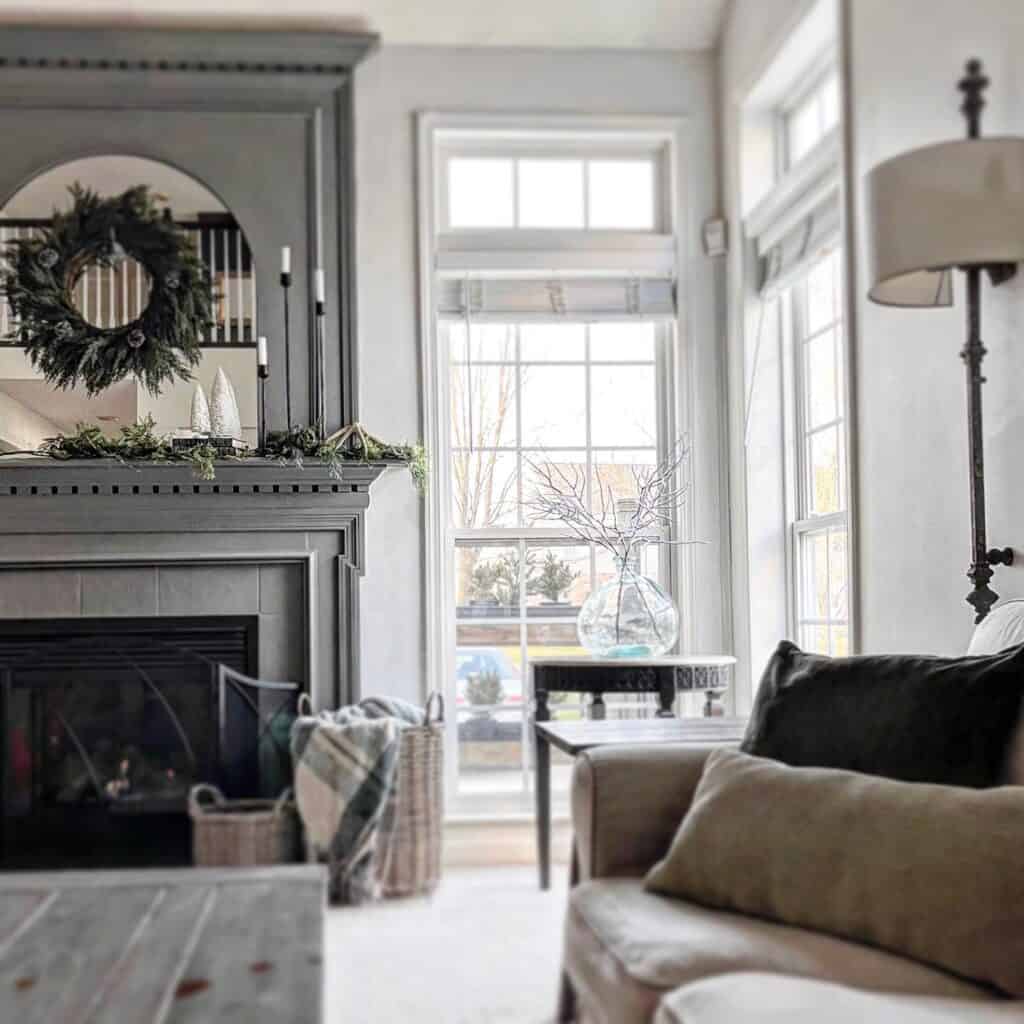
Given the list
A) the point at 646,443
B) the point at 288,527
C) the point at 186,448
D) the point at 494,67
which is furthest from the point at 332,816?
the point at 494,67

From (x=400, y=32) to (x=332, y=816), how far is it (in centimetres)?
256

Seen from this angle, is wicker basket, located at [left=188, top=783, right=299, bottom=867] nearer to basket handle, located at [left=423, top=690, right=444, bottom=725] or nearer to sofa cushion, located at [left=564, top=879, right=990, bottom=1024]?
basket handle, located at [left=423, top=690, right=444, bottom=725]

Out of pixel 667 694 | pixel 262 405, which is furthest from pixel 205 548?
pixel 667 694

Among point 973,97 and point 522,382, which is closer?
point 973,97

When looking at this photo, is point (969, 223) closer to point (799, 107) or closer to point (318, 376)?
point (799, 107)

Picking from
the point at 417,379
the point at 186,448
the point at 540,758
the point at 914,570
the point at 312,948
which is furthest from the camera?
the point at 417,379

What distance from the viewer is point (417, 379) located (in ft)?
14.7

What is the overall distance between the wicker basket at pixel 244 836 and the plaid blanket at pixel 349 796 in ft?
0.52

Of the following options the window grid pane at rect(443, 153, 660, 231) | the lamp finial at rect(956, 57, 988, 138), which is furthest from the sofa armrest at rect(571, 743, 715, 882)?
the window grid pane at rect(443, 153, 660, 231)

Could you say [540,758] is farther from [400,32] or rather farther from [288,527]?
[400,32]

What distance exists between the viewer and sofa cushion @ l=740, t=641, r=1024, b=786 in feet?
6.46

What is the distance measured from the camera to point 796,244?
4.02 m

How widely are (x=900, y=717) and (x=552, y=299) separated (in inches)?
109
